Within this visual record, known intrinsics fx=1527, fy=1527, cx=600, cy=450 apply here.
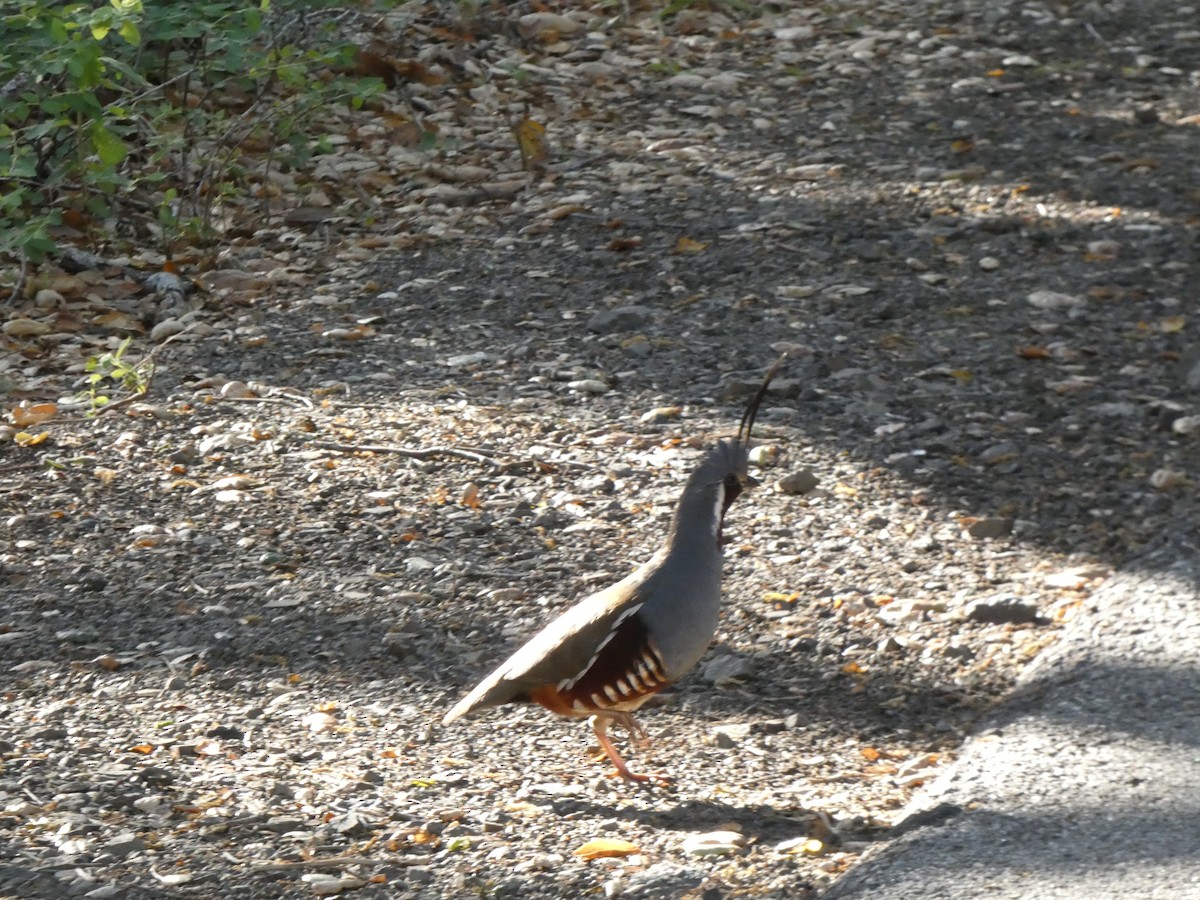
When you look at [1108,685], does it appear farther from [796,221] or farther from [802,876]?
[796,221]

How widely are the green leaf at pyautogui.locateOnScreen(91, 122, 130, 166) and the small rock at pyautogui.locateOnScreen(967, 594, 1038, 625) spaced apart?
3.38m

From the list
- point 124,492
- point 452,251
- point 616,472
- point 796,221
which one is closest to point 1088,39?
point 796,221

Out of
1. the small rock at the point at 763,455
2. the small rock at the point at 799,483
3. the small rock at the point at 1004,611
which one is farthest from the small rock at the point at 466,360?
the small rock at the point at 1004,611

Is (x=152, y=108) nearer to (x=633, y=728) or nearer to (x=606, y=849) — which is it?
(x=633, y=728)

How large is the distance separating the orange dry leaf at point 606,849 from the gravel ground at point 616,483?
3 cm

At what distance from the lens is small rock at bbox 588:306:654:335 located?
5.40 meters

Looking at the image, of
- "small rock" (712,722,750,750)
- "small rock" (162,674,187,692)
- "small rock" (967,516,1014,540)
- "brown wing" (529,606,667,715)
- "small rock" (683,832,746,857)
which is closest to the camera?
"small rock" (683,832,746,857)

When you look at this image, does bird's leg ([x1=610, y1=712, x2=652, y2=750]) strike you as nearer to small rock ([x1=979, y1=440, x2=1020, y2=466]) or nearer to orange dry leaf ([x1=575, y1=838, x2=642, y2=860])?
orange dry leaf ([x1=575, y1=838, x2=642, y2=860])

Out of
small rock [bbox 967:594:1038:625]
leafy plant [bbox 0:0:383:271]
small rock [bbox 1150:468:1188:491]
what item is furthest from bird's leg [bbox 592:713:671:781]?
leafy plant [bbox 0:0:383:271]

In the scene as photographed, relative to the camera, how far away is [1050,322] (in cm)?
516

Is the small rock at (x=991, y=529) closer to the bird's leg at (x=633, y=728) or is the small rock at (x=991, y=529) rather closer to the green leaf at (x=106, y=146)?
the bird's leg at (x=633, y=728)

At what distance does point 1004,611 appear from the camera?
12.4 feet

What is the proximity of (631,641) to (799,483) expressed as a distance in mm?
1394

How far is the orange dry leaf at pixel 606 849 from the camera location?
10.0 feet
